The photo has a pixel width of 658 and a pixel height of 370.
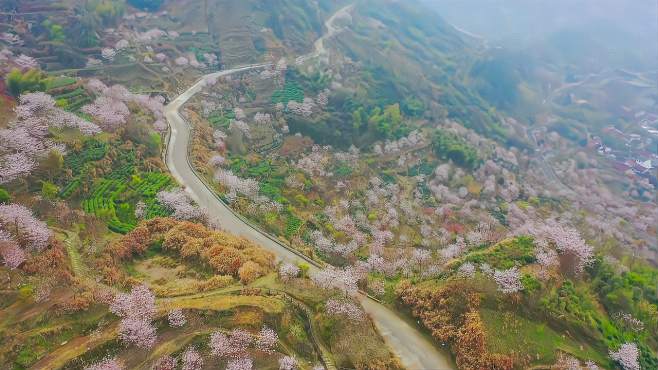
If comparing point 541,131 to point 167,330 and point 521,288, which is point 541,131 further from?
point 167,330

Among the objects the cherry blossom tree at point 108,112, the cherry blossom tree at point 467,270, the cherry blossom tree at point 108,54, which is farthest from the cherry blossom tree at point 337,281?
the cherry blossom tree at point 108,54

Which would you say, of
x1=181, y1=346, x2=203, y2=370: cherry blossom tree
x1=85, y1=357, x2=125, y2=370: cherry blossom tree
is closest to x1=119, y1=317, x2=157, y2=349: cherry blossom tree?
x1=85, y1=357, x2=125, y2=370: cherry blossom tree

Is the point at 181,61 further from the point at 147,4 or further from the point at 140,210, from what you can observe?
the point at 140,210

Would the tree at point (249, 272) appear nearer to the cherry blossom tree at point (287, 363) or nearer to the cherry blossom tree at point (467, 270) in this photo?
the cherry blossom tree at point (287, 363)

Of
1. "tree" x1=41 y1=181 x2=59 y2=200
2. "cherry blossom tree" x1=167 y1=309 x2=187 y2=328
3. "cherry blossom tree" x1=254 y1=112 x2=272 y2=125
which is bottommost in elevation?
"cherry blossom tree" x1=254 y1=112 x2=272 y2=125

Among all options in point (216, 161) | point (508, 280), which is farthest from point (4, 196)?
point (508, 280)

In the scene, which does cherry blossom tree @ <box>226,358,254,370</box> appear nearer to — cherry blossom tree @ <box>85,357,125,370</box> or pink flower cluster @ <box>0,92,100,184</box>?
cherry blossom tree @ <box>85,357,125,370</box>

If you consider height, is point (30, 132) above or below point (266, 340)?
below
